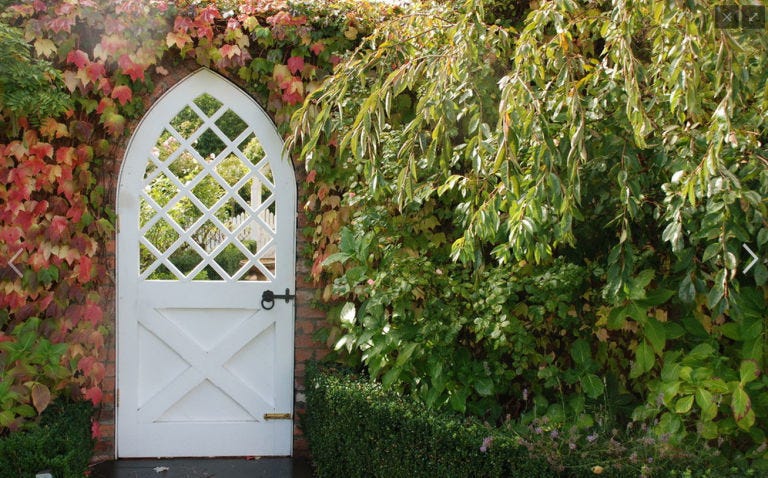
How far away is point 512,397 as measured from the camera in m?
4.21

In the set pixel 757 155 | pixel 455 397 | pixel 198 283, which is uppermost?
pixel 757 155

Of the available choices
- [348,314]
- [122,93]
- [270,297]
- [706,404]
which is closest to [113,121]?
[122,93]

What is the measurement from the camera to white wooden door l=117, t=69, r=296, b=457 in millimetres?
4746

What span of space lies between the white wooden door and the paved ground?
79 mm

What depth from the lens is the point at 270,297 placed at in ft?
16.0

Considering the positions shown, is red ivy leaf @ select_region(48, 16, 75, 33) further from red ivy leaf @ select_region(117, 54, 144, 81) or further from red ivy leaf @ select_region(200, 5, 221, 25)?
red ivy leaf @ select_region(200, 5, 221, 25)

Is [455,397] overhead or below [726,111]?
below

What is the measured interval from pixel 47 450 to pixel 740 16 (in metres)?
3.72

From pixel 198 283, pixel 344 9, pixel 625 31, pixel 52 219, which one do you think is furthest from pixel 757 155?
pixel 52 219

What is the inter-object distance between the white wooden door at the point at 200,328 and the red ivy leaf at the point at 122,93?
0.22 metres

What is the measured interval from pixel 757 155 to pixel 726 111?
488mm

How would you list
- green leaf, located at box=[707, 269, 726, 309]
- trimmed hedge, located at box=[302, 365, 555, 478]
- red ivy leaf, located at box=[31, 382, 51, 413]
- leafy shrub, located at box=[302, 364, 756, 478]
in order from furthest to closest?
red ivy leaf, located at box=[31, 382, 51, 413], trimmed hedge, located at box=[302, 365, 555, 478], leafy shrub, located at box=[302, 364, 756, 478], green leaf, located at box=[707, 269, 726, 309]

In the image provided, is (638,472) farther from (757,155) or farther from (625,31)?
(625,31)

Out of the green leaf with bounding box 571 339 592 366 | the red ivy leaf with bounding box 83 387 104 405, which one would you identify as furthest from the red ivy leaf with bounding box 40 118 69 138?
the green leaf with bounding box 571 339 592 366
